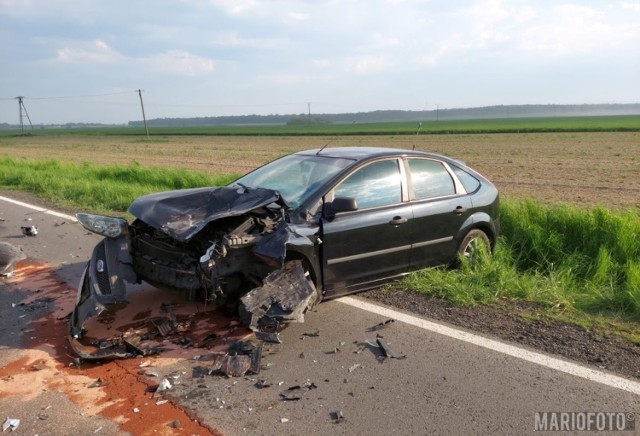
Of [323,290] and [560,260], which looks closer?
[323,290]

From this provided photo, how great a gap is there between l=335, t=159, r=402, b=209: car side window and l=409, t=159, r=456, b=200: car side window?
243 mm

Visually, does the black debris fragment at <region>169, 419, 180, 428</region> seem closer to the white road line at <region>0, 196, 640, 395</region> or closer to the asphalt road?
the asphalt road

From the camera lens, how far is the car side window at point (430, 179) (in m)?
5.83

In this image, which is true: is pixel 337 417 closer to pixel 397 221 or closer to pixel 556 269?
pixel 397 221

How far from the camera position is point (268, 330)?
4.59 m

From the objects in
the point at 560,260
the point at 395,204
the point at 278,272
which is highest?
the point at 395,204

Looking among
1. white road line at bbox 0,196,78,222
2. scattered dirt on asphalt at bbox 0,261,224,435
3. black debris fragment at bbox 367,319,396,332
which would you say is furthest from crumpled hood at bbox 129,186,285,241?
white road line at bbox 0,196,78,222

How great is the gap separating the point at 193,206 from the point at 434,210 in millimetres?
2519

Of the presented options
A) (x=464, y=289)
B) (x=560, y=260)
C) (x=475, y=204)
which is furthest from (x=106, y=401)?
(x=560, y=260)

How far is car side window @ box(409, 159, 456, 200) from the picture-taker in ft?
19.1

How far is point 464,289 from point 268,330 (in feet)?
7.07

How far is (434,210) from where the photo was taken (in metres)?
5.80

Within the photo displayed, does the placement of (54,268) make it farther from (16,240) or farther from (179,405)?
(179,405)

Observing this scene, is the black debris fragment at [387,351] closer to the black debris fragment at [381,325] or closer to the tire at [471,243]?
the black debris fragment at [381,325]
